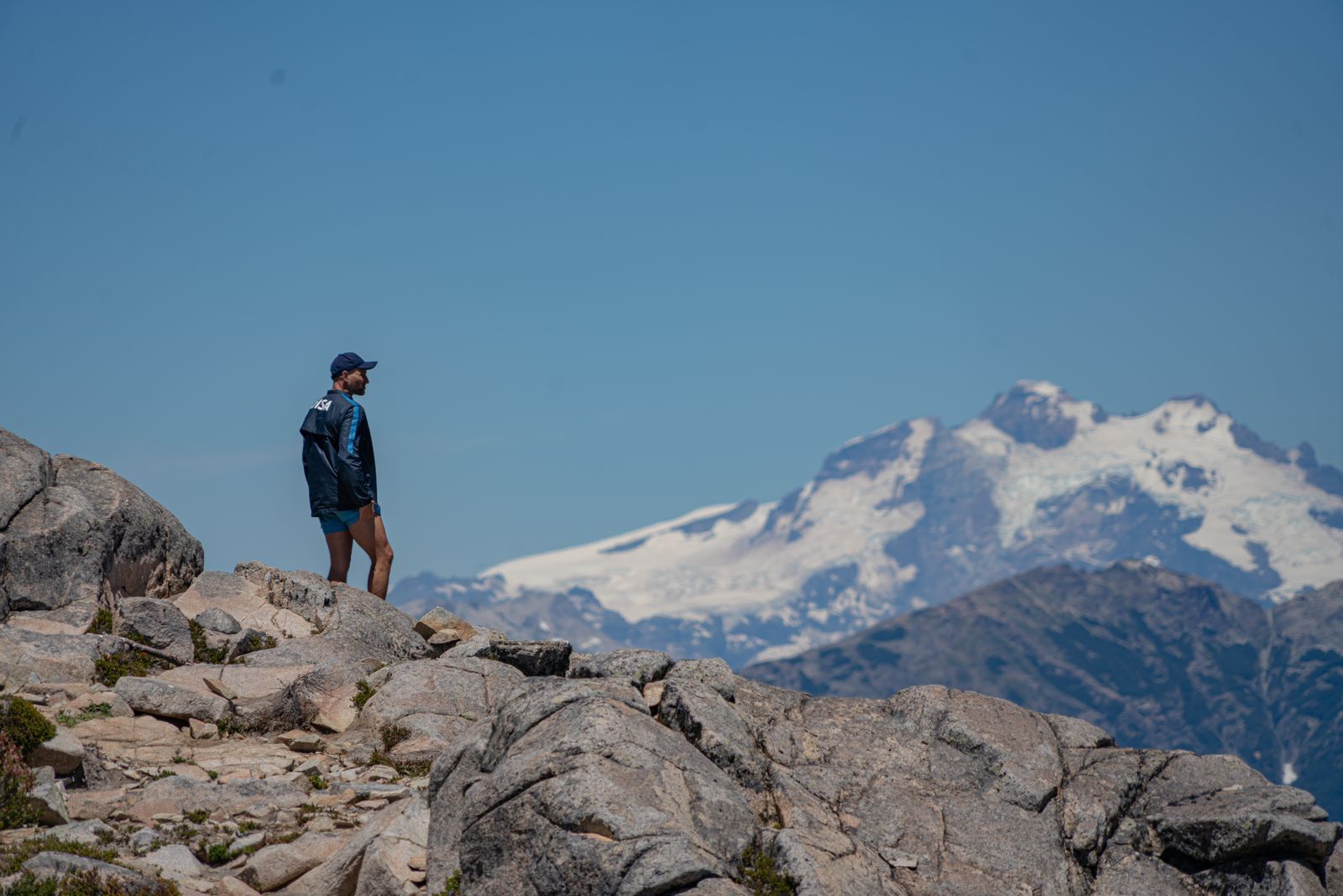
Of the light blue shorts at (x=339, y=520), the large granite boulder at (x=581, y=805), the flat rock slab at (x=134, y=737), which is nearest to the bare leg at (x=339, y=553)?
the light blue shorts at (x=339, y=520)

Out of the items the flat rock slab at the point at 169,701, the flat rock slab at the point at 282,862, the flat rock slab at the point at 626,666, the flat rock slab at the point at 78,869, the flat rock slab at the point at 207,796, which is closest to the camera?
the flat rock slab at the point at 78,869

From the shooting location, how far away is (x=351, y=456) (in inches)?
1129

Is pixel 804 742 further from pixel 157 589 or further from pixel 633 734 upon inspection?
pixel 157 589

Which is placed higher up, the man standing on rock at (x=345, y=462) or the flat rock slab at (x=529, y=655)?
the man standing on rock at (x=345, y=462)

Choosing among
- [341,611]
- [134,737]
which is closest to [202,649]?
[341,611]

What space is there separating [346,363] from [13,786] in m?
12.7

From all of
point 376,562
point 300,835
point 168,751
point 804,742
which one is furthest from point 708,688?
point 376,562

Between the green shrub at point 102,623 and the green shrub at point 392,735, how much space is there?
24.4 ft

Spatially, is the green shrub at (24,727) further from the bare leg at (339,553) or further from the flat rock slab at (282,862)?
the bare leg at (339,553)

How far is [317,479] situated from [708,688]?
1249 cm

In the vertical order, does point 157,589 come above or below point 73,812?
above

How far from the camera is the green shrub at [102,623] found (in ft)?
84.9

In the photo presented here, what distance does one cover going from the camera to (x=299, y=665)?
84.4 feet

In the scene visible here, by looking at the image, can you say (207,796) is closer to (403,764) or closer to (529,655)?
(403,764)
